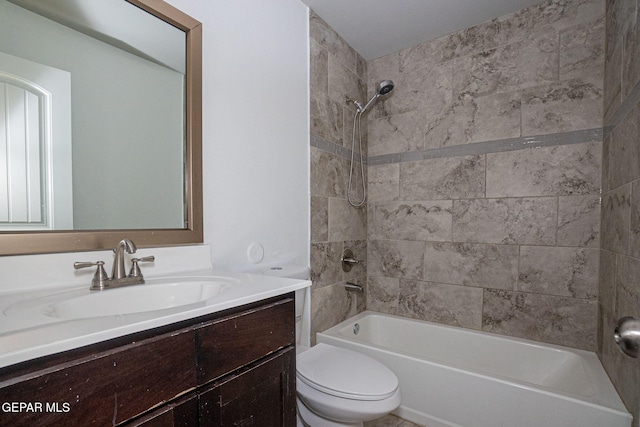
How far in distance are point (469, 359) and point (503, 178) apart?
3.99 ft

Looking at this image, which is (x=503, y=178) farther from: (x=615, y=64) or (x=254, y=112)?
(x=254, y=112)

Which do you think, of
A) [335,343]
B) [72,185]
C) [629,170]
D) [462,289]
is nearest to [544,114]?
[629,170]

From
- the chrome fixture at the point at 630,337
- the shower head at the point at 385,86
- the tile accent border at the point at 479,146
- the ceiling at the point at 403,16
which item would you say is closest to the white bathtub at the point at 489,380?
the chrome fixture at the point at 630,337

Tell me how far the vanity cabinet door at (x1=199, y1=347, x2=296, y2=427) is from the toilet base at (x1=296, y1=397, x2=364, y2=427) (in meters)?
0.46

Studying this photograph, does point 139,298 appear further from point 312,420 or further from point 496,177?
point 496,177

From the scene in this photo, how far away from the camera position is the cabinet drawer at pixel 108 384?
1.54ft

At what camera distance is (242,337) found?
0.80 metres

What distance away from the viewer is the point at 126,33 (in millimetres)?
1100

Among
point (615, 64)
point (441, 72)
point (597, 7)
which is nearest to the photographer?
point (615, 64)

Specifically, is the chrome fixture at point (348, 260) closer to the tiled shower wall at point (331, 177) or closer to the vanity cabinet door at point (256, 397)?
the tiled shower wall at point (331, 177)

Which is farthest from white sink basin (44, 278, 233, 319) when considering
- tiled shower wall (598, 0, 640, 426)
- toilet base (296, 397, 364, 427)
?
tiled shower wall (598, 0, 640, 426)

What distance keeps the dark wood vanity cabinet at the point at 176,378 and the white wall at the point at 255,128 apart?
60 cm

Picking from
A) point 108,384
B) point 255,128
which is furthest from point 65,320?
point 255,128

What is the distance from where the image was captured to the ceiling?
6.00 feet
